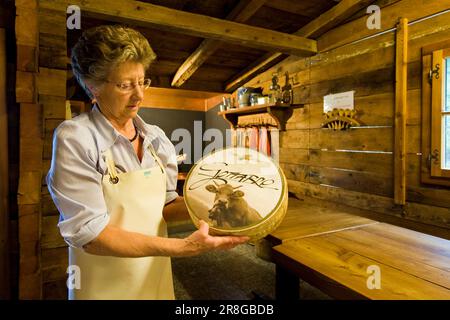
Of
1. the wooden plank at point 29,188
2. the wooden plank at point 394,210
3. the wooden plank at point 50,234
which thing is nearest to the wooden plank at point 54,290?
the wooden plank at point 50,234

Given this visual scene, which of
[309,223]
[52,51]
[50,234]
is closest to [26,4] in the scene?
[52,51]

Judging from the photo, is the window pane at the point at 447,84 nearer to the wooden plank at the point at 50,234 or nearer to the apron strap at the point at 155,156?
the apron strap at the point at 155,156

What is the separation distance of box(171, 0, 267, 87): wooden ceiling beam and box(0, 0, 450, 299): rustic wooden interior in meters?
0.01

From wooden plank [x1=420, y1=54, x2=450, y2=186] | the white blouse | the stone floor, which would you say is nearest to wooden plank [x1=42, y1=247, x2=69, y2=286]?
the stone floor

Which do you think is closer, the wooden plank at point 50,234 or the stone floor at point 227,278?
the wooden plank at point 50,234

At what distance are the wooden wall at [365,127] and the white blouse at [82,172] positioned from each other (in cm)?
210

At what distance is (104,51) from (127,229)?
568 millimetres

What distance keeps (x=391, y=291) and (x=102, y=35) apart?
1.23 metres

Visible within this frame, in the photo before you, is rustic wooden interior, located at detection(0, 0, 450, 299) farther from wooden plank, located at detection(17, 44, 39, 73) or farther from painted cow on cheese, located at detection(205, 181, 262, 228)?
painted cow on cheese, located at detection(205, 181, 262, 228)

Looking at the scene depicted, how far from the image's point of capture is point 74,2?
193 centimetres

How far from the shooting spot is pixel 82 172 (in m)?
0.83

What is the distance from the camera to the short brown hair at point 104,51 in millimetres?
877
